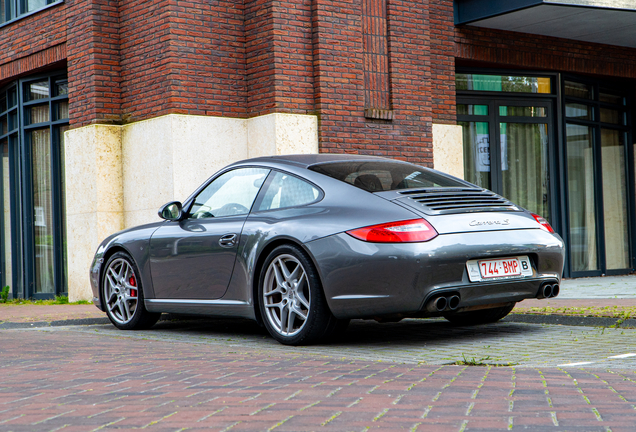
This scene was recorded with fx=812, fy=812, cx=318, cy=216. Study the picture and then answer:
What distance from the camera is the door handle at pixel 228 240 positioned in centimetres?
619

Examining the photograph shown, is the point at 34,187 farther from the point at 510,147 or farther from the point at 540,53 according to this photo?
the point at 540,53

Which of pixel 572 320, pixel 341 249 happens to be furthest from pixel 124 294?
pixel 572 320

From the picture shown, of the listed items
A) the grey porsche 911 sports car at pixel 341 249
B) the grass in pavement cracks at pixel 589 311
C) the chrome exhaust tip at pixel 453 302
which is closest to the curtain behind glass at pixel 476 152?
the grass in pavement cracks at pixel 589 311

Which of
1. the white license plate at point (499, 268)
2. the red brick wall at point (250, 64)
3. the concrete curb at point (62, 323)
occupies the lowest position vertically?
the concrete curb at point (62, 323)

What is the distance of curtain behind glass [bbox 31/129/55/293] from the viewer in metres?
13.3

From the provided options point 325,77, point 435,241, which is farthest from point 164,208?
point 325,77

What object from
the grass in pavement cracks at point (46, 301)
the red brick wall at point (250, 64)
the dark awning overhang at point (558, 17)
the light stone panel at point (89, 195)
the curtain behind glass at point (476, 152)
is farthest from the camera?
the curtain behind glass at point (476, 152)

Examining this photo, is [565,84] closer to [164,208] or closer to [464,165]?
[464,165]

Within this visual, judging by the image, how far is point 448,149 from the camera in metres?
12.5

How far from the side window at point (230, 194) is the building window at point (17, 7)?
285 inches

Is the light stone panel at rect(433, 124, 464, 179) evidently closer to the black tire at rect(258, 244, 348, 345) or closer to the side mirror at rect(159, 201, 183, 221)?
the side mirror at rect(159, 201, 183, 221)

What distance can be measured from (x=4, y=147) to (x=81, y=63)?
3.89 m

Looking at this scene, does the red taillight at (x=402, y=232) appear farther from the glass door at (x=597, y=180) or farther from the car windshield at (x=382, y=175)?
the glass door at (x=597, y=180)

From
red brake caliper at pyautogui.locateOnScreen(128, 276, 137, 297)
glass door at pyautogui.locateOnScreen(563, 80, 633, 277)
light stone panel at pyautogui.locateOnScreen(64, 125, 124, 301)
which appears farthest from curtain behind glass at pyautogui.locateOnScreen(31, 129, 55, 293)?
glass door at pyautogui.locateOnScreen(563, 80, 633, 277)
